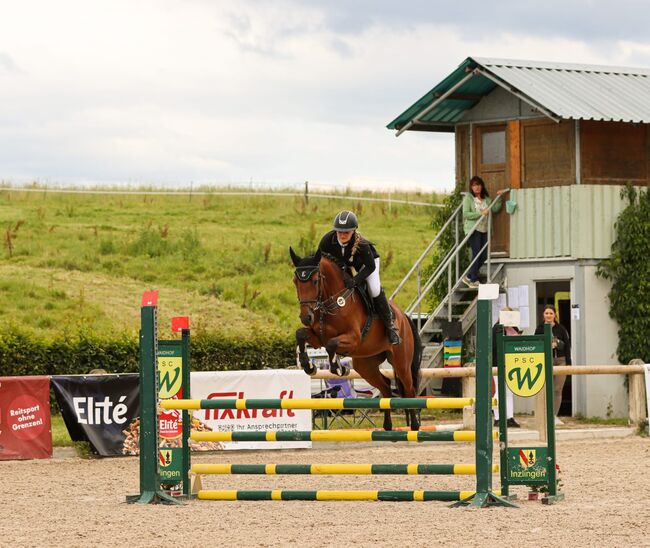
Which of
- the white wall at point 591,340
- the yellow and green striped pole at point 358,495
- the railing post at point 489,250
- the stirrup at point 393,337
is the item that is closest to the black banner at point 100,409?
the stirrup at point 393,337

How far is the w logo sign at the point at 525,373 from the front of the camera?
11.7 metres

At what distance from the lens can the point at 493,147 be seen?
22.5 m

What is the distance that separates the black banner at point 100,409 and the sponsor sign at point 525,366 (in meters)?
6.70

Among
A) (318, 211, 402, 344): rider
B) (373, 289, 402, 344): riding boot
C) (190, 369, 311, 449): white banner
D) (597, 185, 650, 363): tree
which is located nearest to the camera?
(318, 211, 402, 344): rider

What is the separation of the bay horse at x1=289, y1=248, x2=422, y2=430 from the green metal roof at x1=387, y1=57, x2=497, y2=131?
29.2 feet

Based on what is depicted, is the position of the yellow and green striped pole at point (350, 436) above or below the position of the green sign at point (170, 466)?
above

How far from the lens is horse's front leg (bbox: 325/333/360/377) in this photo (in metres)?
12.0

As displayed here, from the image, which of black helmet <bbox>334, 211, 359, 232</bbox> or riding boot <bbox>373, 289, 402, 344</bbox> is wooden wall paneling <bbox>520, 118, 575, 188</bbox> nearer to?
riding boot <bbox>373, 289, 402, 344</bbox>

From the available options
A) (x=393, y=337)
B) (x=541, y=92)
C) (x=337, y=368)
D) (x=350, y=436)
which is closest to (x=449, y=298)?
(x=541, y=92)

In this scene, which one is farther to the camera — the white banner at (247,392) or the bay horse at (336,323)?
the white banner at (247,392)

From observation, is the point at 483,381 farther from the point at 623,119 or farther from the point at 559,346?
the point at 623,119

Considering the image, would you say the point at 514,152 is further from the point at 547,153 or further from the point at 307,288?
the point at 307,288

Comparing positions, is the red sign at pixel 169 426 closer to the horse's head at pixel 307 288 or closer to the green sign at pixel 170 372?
the green sign at pixel 170 372

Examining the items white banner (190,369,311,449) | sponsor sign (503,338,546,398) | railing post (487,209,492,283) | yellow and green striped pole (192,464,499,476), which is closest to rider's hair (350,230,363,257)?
sponsor sign (503,338,546,398)
